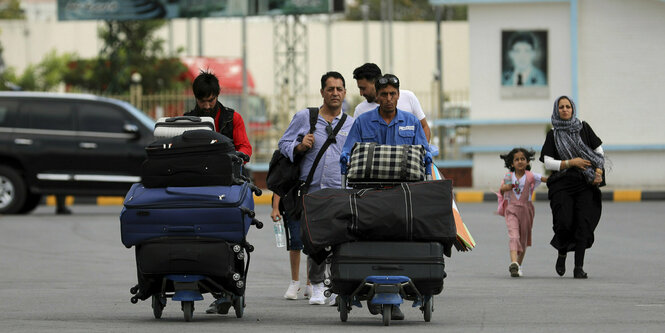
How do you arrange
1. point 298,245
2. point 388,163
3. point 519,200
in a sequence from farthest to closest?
point 519,200, point 298,245, point 388,163

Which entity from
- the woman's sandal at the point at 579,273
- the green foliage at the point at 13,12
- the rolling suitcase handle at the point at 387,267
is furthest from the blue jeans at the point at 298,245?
the green foliage at the point at 13,12

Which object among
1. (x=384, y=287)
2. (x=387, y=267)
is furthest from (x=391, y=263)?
(x=384, y=287)

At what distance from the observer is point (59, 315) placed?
10305 mm

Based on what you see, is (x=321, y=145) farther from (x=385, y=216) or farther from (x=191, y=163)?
(x=385, y=216)

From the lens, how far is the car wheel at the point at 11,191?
76.3ft

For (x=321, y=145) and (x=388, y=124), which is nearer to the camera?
(x=388, y=124)

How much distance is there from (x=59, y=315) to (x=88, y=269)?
182 inches

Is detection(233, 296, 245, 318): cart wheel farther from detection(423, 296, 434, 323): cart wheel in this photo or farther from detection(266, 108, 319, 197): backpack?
detection(266, 108, 319, 197): backpack

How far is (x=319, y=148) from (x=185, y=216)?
197 centimetres

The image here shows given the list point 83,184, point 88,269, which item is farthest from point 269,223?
point 88,269

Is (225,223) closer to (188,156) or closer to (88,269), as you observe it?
(188,156)

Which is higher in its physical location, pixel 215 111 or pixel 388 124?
pixel 215 111

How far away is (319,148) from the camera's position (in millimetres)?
11070

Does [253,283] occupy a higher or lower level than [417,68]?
lower
